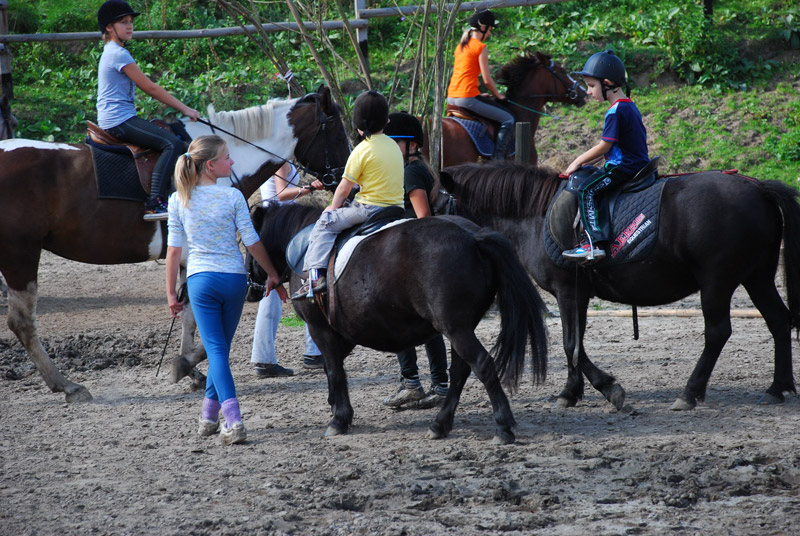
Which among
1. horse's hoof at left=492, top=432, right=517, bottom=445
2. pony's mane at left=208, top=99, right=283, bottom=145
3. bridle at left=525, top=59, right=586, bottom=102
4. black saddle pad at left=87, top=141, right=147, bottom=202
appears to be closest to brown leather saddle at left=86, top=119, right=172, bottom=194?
black saddle pad at left=87, top=141, right=147, bottom=202

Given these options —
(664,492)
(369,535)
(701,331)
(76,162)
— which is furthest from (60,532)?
(701,331)

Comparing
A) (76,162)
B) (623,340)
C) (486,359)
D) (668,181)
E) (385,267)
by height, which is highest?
(76,162)

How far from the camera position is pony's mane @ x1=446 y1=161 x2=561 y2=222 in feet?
19.7

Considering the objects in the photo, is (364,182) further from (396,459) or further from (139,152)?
(139,152)

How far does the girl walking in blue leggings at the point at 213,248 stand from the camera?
4.94 m

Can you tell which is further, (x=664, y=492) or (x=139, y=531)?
(x=664, y=492)

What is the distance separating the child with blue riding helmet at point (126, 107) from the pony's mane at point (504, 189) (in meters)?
2.16

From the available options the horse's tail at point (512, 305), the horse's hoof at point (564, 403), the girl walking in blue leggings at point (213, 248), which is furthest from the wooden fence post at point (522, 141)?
the girl walking in blue leggings at point (213, 248)

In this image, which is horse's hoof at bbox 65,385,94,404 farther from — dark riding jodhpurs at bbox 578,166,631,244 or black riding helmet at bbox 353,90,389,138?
dark riding jodhpurs at bbox 578,166,631,244

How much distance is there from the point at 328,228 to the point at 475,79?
5688 mm

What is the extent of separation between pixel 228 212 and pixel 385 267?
3.24 feet

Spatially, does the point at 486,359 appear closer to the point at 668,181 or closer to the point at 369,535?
the point at 369,535

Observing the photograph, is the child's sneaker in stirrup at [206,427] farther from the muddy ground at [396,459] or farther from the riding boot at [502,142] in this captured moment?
the riding boot at [502,142]

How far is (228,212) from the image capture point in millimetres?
4980
